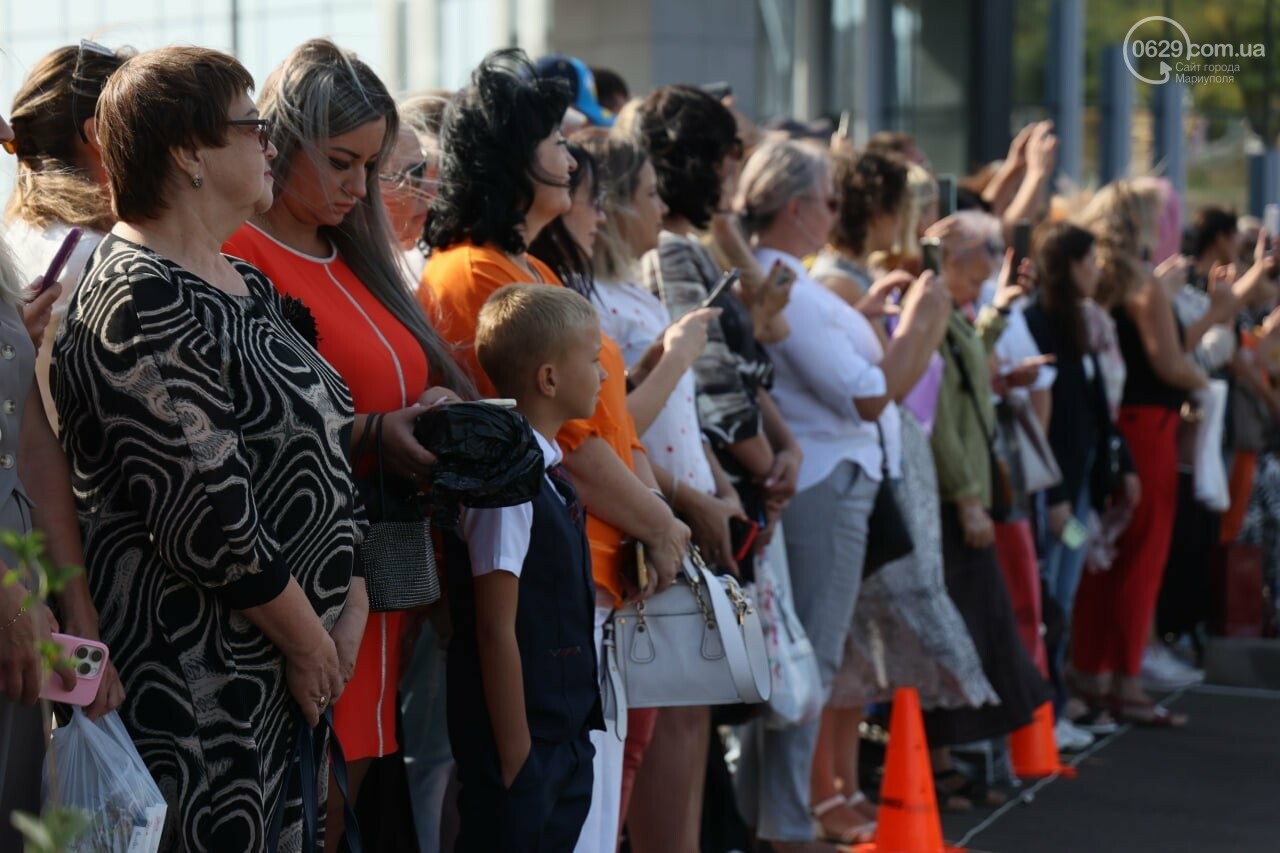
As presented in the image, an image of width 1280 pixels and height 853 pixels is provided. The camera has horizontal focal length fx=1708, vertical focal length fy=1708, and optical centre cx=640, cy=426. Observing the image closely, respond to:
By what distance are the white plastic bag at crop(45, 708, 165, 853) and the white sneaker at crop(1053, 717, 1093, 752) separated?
4.82 m

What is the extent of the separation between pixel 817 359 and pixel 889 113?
13796 mm

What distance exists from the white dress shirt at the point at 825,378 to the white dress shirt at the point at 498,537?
1849mm

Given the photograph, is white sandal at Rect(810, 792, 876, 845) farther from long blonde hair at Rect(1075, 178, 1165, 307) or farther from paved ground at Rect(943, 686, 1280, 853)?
long blonde hair at Rect(1075, 178, 1165, 307)

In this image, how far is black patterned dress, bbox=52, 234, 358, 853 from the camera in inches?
99.8

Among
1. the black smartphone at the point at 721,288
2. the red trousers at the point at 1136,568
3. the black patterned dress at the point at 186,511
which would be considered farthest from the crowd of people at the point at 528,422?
the red trousers at the point at 1136,568

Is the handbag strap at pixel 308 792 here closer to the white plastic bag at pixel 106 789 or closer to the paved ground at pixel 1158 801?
the white plastic bag at pixel 106 789

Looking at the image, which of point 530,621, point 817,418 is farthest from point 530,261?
point 817,418

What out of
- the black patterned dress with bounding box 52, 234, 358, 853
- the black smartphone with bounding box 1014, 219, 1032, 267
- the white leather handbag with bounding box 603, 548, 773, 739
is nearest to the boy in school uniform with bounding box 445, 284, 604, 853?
the white leather handbag with bounding box 603, 548, 773, 739

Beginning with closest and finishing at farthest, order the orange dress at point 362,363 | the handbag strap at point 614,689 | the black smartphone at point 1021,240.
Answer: the orange dress at point 362,363 → the handbag strap at point 614,689 → the black smartphone at point 1021,240

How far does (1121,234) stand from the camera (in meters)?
7.33

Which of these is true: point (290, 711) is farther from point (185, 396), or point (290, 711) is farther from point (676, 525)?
point (676, 525)

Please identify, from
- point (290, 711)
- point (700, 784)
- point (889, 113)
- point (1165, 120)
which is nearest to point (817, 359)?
point (700, 784)

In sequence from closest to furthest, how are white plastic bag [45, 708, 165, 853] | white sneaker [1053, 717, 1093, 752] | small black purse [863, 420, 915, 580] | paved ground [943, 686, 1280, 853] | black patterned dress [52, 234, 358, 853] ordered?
white plastic bag [45, 708, 165, 853] → black patterned dress [52, 234, 358, 853] → small black purse [863, 420, 915, 580] → paved ground [943, 686, 1280, 853] → white sneaker [1053, 717, 1093, 752]

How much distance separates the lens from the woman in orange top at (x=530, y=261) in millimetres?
3611
